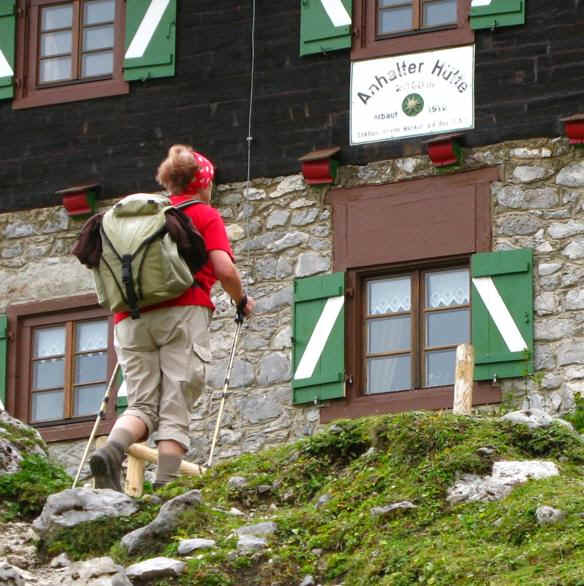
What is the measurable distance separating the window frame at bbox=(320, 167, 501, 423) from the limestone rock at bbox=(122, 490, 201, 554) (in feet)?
22.3

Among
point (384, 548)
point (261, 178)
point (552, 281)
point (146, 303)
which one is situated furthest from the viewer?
point (261, 178)

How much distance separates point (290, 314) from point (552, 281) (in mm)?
2317

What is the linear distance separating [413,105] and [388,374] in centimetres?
234

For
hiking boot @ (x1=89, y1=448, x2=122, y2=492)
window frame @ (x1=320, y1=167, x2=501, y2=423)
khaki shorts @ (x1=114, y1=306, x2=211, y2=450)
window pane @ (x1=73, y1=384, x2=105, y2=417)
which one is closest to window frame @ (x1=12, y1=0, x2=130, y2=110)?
window frame @ (x1=320, y1=167, x2=501, y2=423)

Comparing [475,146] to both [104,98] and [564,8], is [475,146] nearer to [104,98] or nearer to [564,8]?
[564,8]

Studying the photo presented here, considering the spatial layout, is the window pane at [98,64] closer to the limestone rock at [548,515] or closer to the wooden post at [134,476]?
the wooden post at [134,476]

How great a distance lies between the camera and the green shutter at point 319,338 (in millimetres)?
18781

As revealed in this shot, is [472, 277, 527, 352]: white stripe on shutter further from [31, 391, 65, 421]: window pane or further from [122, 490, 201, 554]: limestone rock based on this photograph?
[122, 490, 201, 554]: limestone rock

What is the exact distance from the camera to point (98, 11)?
69.1 feet

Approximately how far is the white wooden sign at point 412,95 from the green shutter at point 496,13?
0.24 m

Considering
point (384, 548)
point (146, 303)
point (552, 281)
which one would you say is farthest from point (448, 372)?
point (384, 548)

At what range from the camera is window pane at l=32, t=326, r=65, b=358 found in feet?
66.4

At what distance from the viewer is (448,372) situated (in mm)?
18594

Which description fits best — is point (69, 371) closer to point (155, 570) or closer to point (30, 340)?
point (30, 340)
